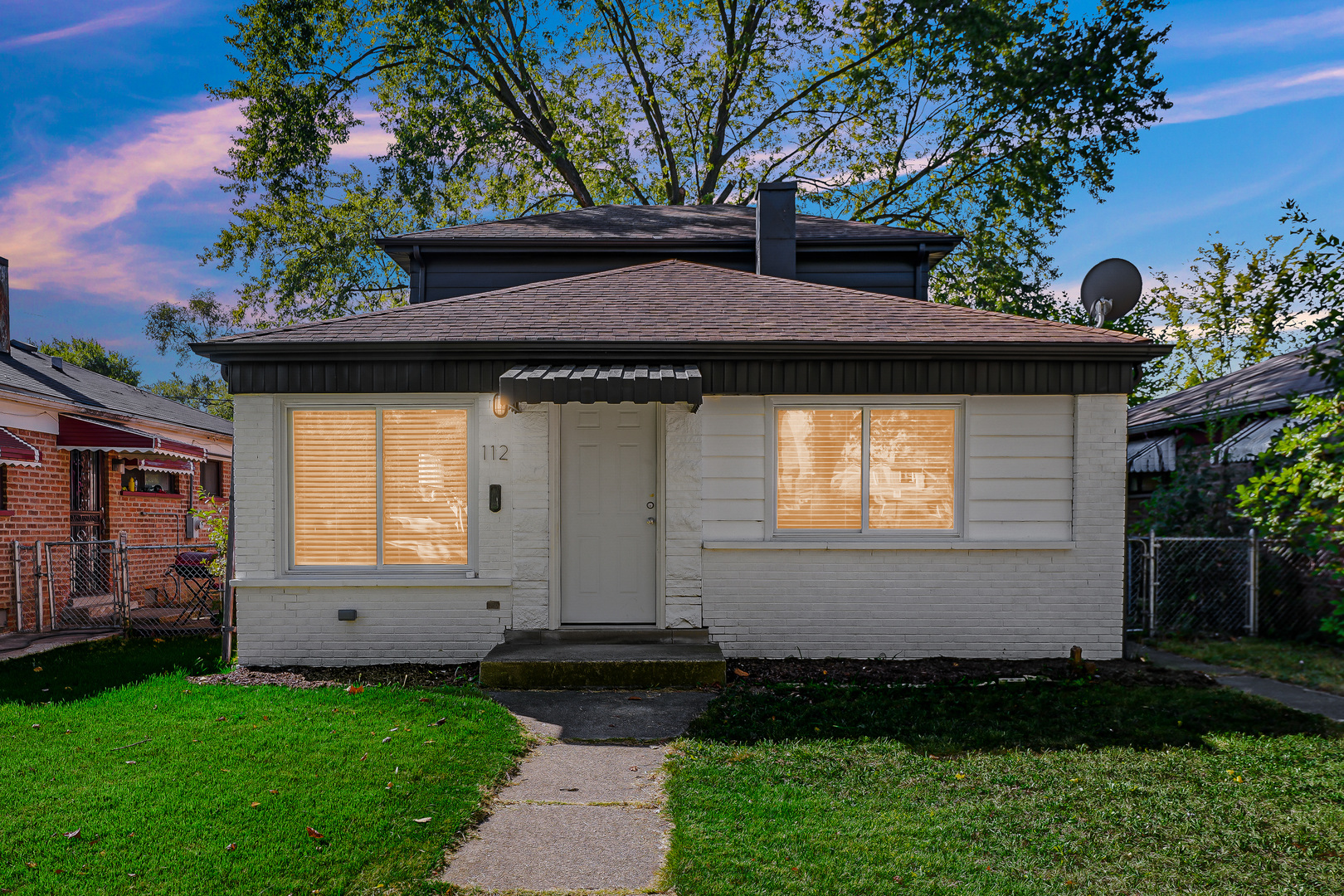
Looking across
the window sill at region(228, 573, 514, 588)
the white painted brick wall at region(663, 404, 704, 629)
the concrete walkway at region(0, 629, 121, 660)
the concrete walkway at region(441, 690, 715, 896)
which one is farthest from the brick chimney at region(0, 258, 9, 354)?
the white painted brick wall at region(663, 404, 704, 629)

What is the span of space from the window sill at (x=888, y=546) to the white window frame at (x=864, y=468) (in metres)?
0.08

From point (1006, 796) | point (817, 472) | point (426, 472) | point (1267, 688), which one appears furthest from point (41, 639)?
point (1267, 688)

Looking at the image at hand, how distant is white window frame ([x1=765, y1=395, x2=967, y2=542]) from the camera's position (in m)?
6.98

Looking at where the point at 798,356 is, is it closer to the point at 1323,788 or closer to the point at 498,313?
the point at 498,313

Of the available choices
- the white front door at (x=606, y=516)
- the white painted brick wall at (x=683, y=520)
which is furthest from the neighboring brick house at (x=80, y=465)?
the white painted brick wall at (x=683, y=520)

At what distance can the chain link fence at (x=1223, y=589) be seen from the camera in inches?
334

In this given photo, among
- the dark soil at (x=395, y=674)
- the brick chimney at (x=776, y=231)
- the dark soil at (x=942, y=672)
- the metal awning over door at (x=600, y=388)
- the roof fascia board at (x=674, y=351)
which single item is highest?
the brick chimney at (x=776, y=231)

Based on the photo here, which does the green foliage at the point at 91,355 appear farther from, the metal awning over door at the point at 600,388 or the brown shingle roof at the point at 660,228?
the metal awning over door at the point at 600,388

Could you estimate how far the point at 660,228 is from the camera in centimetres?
1162

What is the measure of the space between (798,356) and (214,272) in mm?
19620

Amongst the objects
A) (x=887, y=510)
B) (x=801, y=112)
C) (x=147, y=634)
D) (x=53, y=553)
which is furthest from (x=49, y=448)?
(x=801, y=112)

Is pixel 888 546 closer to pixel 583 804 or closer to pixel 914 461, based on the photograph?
pixel 914 461

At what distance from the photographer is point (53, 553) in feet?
34.9

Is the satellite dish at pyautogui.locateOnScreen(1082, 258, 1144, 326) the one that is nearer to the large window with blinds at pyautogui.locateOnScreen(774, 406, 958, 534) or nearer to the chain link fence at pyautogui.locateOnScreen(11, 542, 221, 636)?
the large window with blinds at pyautogui.locateOnScreen(774, 406, 958, 534)
